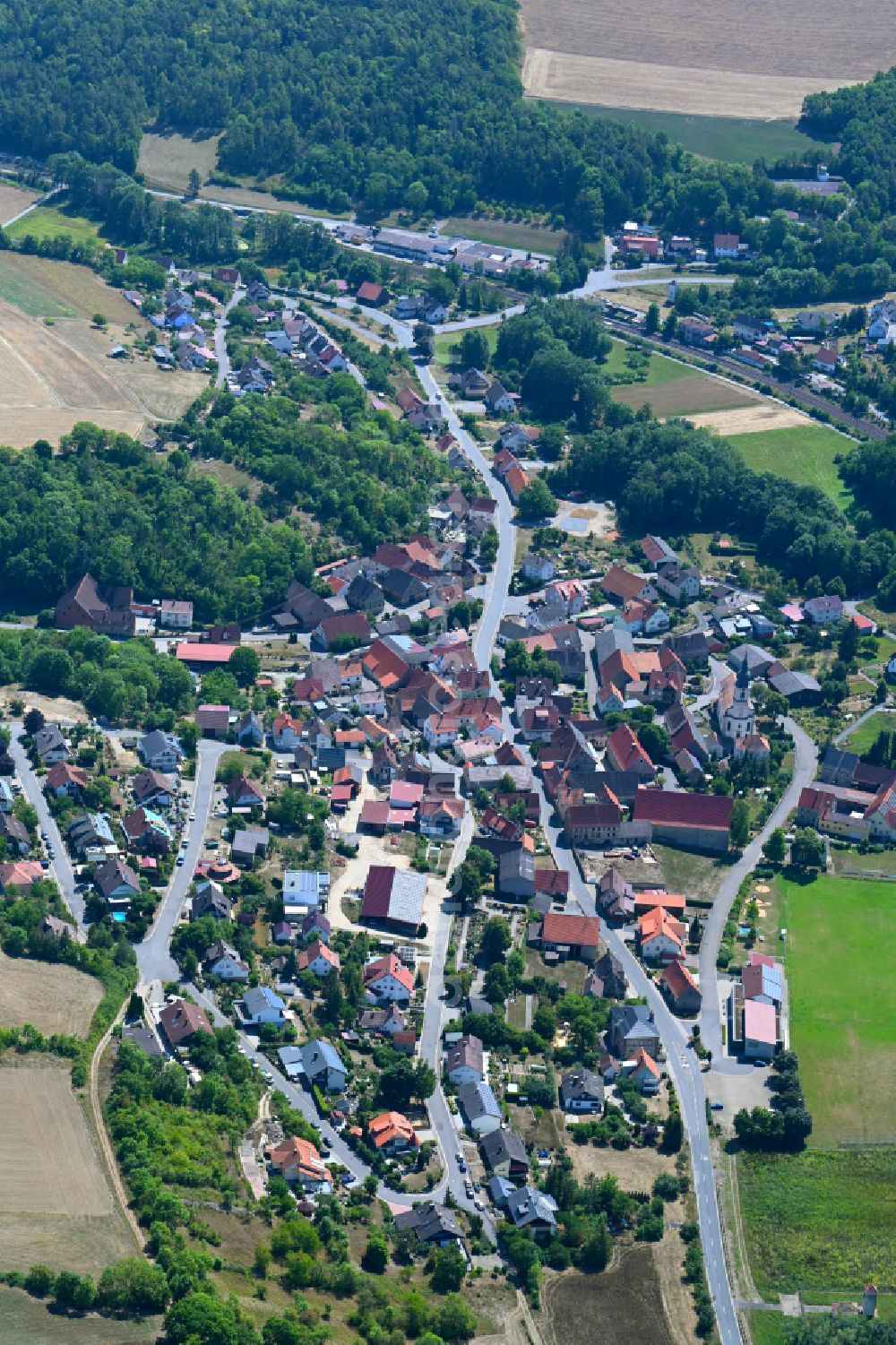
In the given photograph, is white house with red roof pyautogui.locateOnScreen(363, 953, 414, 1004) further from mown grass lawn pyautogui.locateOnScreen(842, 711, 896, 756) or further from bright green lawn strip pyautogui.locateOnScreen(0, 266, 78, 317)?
bright green lawn strip pyautogui.locateOnScreen(0, 266, 78, 317)

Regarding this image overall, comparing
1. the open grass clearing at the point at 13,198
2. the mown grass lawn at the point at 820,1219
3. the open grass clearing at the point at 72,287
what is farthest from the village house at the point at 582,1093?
the open grass clearing at the point at 13,198

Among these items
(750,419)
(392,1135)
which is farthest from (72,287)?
(392,1135)

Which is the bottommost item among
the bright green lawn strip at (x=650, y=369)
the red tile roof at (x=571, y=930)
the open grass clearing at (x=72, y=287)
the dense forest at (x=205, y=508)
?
the red tile roof at (x=571, y=930)

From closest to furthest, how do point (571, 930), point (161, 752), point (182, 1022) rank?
point (182, 1022)
point (571, 930)
point (161, 752)

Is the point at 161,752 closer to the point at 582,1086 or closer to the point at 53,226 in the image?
the point at 582,1086

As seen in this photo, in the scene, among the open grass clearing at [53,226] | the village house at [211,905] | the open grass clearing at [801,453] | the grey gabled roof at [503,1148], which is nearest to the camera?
the grey gabled roof at [503,1148]

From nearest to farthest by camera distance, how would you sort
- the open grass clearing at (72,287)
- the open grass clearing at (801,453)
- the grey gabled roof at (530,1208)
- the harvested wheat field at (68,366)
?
the grey gabled roof at (530,1208)
the harvested wheat field at (68,366)
the open grass clearing at (801,453)
the open grass clearing at (72,287)

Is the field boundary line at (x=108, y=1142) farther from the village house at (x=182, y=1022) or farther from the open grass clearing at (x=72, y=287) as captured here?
the open grass clearing at (x=72, y=287)

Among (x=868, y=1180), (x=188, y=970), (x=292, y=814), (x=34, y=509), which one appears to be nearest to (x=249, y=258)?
(x=34, y=509)
